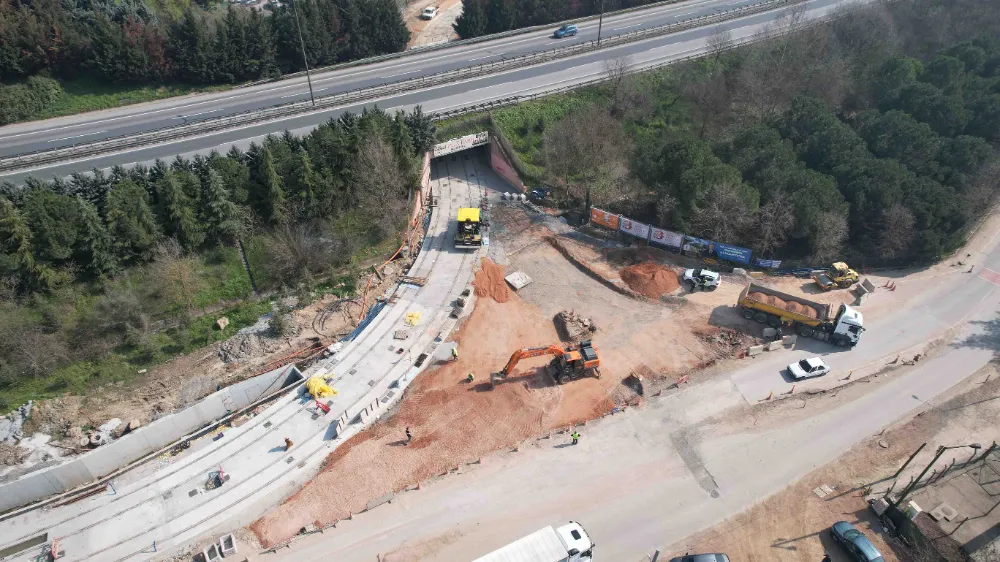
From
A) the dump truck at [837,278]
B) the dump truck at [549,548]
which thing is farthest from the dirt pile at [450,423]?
the dump truck at [837,278]

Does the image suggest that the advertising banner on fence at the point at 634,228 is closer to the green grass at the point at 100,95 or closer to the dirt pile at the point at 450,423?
the dirt pile at the point at 450,423

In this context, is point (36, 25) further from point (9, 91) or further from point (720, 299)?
point (720, 299)

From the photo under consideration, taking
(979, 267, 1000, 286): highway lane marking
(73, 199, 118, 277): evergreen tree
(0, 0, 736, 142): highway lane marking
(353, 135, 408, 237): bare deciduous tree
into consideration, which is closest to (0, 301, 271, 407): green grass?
(73, 199, 118, 277): evergreen tree

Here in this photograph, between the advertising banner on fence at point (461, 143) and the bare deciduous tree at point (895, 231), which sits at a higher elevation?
the advertising banner on fence at point (461, 143)

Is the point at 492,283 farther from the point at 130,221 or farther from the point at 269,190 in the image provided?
the point at 130,221

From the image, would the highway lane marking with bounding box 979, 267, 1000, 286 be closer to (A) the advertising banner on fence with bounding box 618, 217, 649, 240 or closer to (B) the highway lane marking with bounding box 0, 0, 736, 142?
(A) the advertising banner on fence with bounding box 618, 217, 649, 240

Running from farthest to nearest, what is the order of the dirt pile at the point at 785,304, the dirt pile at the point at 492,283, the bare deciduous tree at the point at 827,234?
the bare deciduous tree at the point at 827,234 → the dirt pile at the point at 492,283 → the dirt pile at the point at 785,304

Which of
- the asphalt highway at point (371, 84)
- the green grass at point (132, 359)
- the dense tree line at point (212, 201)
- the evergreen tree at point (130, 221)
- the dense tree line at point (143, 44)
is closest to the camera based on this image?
the green grass at point (132, 359)
